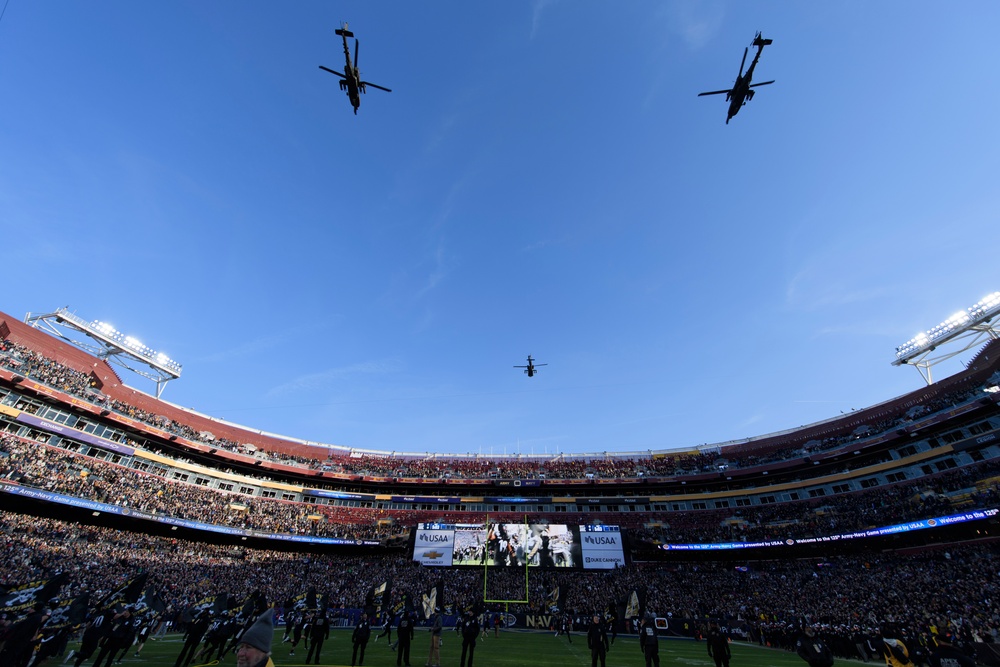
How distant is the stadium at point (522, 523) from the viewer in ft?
101

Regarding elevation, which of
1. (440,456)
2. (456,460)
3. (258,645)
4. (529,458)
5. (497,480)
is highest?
(440,456)

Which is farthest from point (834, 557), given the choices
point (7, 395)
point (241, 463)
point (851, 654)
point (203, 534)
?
point (7, 395)

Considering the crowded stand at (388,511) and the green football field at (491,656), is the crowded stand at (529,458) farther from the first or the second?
the green football field at (491,656)

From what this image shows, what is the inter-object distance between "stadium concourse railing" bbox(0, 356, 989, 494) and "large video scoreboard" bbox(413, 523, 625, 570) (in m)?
15.9

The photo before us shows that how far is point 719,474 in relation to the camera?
5666cm

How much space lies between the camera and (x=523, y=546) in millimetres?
43062

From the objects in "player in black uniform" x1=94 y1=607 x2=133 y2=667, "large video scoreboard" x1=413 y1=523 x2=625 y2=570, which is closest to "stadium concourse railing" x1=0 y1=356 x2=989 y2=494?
"large video scoreboard" x1=413 y1=523 x2=625 y2=570

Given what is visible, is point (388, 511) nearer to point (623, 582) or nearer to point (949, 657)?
point (623, 582)

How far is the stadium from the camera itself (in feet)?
101

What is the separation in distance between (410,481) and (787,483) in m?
47.8

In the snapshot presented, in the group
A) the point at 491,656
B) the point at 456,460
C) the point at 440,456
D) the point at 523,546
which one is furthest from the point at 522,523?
the point at 491,656

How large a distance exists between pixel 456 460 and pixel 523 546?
3015cm

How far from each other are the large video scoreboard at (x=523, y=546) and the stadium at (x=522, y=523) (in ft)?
0.64

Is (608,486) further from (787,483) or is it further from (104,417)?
(104,417)
